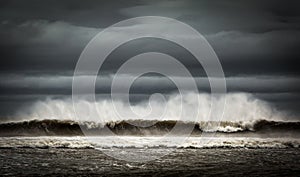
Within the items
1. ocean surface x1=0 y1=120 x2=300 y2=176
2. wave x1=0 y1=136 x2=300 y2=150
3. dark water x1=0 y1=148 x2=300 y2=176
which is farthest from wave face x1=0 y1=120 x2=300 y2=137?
dark water x1=0 y1=148 x2=300 y2=176

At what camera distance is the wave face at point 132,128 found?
38281mm

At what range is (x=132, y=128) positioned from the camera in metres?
40.4

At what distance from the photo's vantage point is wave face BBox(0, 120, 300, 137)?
126 feet

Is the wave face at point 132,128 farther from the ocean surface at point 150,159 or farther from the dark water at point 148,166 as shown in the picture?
the dark water at point 148,166

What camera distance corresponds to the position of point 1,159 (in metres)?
19.3

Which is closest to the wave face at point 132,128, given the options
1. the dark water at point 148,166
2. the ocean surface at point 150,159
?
the ocean surface at point 150,159

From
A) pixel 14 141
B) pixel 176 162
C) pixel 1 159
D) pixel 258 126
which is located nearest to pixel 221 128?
pixel 258 126

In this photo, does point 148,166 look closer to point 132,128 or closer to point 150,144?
point 150,144

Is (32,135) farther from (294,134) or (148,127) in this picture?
(294,134)

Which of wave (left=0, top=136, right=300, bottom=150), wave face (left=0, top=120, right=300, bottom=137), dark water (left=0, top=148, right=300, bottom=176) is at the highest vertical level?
wave face (left=0, top=120, right=300, bottom=137)

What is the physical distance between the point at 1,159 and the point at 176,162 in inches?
294

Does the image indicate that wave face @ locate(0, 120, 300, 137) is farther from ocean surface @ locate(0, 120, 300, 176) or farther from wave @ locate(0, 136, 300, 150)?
wave @ locate(0, 136, 300, 150)

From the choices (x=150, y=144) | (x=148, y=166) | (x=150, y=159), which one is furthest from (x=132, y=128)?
(x=148, y=166)

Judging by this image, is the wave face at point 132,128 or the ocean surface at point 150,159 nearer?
the ocean surface at point 150,159
